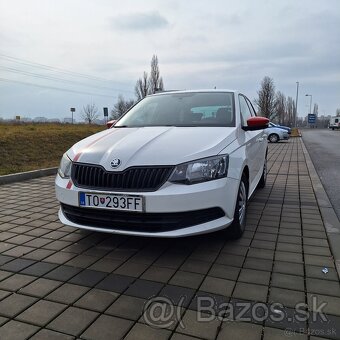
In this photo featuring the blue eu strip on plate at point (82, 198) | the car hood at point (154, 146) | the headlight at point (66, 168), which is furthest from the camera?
the headlight at point (66, 168)

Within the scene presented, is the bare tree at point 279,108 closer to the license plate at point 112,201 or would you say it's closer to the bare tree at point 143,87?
the bare tree at point 143,87

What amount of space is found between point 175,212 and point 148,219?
26 centimetres

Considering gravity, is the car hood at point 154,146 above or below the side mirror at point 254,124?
below

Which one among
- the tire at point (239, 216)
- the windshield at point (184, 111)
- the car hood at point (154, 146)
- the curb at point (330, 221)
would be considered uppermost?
the windshield at point (184, 111)

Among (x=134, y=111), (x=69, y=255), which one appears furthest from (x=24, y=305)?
(x=134, y=111)

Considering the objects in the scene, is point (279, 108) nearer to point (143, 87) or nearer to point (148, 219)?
point (143, 87)

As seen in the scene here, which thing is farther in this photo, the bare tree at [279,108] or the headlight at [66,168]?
the bare tree at [279,108]

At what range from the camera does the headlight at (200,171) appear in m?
3.16

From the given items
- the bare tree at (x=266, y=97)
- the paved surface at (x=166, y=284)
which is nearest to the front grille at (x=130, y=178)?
the paved surface at (x=166, y=284)

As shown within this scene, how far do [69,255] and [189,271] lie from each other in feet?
4.02

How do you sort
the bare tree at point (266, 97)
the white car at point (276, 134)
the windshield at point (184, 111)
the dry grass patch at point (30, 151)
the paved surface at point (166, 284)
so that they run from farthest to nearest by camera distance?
1. the bare tree at point (266, 97)
2. the white car at point (276, 134)
3. the dry grass patch at point (30, 151)
4. the windshield at point (184, 111)
5. the paved surface at point (166, 284)

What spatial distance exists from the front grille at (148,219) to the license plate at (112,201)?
0.06m

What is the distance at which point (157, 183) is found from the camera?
124 inches

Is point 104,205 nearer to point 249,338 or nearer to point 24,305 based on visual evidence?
point 24,305
